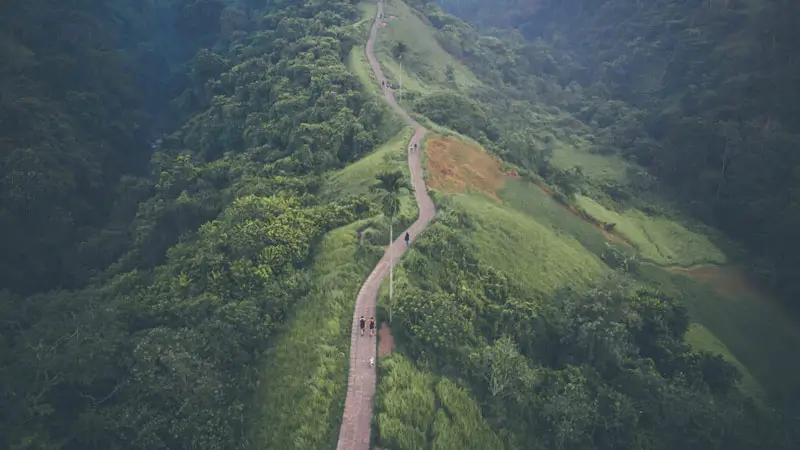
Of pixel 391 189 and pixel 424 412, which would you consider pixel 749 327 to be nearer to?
pixel 391 189

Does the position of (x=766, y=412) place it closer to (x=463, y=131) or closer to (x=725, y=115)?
Result: (x=463, y=131)

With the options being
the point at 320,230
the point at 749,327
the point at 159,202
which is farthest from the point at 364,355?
the point at 749,327

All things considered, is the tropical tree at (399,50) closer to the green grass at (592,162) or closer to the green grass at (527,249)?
the green grass at (592,162)

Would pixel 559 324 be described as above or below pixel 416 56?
below

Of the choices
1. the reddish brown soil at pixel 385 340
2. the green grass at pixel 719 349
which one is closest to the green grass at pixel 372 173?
the reddish brown soil at pixel 385 340

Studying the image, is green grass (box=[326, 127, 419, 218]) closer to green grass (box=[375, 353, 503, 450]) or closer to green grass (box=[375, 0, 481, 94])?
green grass (box=[375, 353, 503, 450])

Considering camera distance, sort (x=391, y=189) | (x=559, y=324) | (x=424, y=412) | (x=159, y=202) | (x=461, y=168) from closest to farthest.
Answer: (x=424, y=412)
(x=559, y=324)
(x=391, y=189)
(x=461, y=168)
(x=159, y=202)

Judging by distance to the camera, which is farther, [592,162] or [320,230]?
[592,162]
